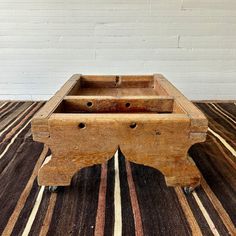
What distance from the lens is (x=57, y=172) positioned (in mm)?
1154

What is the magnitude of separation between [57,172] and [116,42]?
5.84 ft

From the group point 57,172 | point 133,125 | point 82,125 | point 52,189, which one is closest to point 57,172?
point 57,172

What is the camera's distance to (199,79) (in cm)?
275

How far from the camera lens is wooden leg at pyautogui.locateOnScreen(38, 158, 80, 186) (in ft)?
3.74

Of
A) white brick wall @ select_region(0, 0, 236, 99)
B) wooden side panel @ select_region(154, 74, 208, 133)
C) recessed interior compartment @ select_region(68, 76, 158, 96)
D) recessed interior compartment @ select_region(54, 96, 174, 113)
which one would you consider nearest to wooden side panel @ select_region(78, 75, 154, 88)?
recessed interior compartment @ select_region(68, 76, 158, 96)

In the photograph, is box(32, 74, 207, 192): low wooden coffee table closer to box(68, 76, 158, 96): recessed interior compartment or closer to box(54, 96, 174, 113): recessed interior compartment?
box(54, 96, 174, 113): recessed interior compartment

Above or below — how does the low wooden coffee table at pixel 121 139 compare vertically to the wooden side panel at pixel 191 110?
below

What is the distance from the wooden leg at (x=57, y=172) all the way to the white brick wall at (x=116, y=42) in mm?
1696

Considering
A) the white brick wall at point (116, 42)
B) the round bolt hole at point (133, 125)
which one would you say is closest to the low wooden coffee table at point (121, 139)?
the round bolt hole at point (133, 125)

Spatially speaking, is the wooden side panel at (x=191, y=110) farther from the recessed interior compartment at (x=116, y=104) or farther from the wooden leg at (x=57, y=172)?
the wooden leg at (x=57, y=172)

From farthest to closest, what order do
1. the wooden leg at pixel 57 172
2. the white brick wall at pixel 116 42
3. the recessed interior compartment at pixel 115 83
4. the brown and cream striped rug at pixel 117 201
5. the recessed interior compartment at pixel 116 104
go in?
the white brick wall at pixel 116 42 < the recessed interior compartment at pixel 115 83 < the recessed interior compartment at pixel 116 104 < the wooden leg at pixel 57 172 < the brown and cream striped rug at pixel 117 201

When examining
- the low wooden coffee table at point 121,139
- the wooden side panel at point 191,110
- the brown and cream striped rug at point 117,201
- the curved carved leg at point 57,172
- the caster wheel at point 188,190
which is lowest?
the brown and cream striped rug at point 117,201

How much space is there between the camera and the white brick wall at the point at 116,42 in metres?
2.53

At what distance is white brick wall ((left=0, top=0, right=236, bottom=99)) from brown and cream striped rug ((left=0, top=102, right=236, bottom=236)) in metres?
1.28
